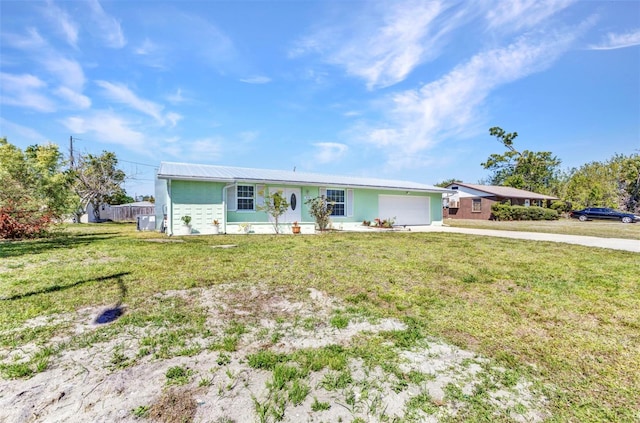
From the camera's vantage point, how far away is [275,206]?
13.4 meters

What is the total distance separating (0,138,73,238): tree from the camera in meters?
10.5

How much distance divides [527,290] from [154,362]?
201 inches

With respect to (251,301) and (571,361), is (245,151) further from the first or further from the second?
(571,361)

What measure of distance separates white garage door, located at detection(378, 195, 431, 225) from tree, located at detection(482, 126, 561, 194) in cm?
2795

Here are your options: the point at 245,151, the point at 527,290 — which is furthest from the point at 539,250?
the point at 245,151

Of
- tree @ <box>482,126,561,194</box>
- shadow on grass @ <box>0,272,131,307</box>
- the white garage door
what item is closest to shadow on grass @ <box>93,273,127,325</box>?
shadow on grass @ <box>0,272,131,307</box>

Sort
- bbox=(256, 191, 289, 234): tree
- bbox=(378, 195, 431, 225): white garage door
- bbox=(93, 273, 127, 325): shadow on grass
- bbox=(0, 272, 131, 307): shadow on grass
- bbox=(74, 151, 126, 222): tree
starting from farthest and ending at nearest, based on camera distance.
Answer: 1. bbox=(74, 151, 126, 222): tree
2. bbox=(378, 195, 431, 225): white garage door
3. bbox=(256, 191, 289, 234): tree
4. bbox=(0, 272, 131, 307): shadow on grass
5. bbox=(93, 273, 127, 325): shadow on grass

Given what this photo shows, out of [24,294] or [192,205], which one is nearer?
[24,294]

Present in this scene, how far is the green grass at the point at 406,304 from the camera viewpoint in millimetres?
2338

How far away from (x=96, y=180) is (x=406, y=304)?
2944cm

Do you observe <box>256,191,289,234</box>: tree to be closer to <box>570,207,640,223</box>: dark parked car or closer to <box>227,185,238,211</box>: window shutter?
<box>227,185,238,211</box>: window shutter

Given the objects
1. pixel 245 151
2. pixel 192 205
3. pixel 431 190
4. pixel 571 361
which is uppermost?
pixel 245 151

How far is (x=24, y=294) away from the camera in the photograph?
13.4 ft

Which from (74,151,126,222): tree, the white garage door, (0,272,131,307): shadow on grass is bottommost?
(0,272,131,307): shadow on grass
